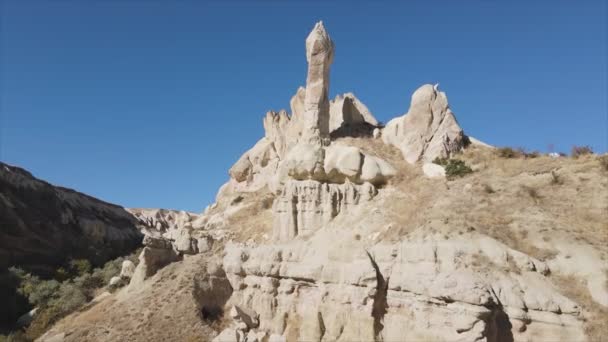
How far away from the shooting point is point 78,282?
35406 millimetres

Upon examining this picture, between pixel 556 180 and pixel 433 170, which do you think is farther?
pixel 433 170

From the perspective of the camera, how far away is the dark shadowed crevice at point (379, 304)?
18000 mm

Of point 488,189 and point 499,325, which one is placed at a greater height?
point 488,189

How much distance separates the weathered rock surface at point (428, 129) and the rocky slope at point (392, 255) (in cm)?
10

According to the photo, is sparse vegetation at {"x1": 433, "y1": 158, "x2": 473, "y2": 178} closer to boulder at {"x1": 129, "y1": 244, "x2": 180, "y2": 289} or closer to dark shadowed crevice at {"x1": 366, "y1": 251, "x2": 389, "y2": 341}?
dark shadowed crevice at {"x1": 366, "y1": 251, "x2": 389, "y2": 341}

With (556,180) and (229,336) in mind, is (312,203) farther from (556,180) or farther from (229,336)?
(556,180)

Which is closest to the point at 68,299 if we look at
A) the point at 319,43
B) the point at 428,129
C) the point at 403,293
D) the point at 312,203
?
the point at 312,203

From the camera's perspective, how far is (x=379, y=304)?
60.2 ft

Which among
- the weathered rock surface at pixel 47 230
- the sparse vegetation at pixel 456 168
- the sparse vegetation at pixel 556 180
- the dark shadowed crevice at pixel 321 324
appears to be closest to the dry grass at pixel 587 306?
the sparse vegetation at pixel 556 180

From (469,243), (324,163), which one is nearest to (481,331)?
(469,243)

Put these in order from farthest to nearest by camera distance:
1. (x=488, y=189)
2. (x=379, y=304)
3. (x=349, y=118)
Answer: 1. (x=349, y=118)
2. (x=488, y=189)
3. (x=379, y=304)

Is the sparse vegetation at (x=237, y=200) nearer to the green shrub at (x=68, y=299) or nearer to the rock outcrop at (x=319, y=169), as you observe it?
the rock outcrop at (x=319, y=169)

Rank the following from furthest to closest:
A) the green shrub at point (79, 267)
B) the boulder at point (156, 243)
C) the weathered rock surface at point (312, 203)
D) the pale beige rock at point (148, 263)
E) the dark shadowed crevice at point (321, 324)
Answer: the green shrub at point (79, 267) → the boulder at point (156, 243) → the pale beige rock at point (148, 263) → the weathered rock surface at point (312, 203) → the dark shadowed crevice at point (321, 324)

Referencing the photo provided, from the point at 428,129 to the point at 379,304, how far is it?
1580 cm
